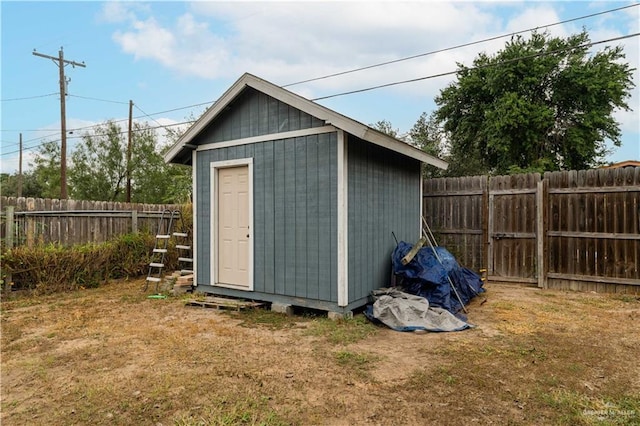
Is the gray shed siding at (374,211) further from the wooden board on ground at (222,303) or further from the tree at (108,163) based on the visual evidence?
the tree at (108,163)

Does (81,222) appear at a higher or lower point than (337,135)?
lower

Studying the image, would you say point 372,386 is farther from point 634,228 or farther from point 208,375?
point 634,228

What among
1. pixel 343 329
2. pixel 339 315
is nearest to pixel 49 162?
pixel 339 315

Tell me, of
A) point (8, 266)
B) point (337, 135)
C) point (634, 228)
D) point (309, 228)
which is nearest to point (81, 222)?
point (8, 266)

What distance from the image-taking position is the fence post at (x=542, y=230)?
6.52 m

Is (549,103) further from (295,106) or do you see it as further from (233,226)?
(233,226)

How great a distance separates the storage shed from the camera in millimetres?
4863

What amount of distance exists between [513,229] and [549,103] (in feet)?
Result: 42.3

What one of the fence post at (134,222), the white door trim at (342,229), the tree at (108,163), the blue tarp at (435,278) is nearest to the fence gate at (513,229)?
the blue tarp at (435,278)

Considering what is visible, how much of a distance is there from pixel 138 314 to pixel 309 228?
273cm

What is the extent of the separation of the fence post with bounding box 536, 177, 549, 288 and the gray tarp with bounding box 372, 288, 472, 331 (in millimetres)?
2896

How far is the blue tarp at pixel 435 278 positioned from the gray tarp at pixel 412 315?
293 millimetres

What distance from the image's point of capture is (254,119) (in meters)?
5.64

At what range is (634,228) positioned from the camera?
5.86 m
